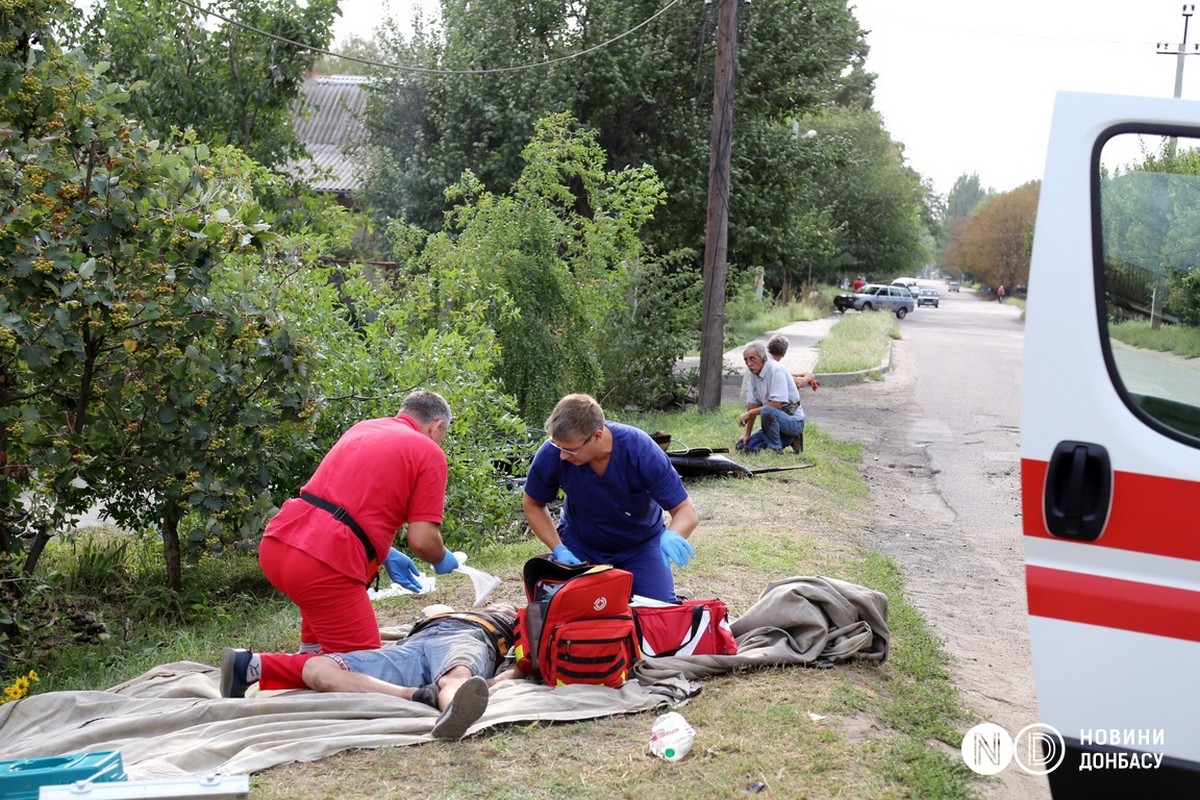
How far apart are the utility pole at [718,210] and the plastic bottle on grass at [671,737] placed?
11.3 m

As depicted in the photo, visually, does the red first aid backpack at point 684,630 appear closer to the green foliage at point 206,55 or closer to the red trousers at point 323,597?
the red trousers at point 323,597

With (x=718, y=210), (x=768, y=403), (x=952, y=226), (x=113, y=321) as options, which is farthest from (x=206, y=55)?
(x=952, y=226)

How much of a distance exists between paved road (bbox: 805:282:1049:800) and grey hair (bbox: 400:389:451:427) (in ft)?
8.95

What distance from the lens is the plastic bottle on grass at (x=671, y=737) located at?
4246 millimetres

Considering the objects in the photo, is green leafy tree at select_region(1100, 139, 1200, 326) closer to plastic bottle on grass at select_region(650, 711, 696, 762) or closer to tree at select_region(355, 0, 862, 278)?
plastic bottle on grass at select_region(650, 711, 696, 762)

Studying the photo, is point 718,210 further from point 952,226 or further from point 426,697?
point 952,226

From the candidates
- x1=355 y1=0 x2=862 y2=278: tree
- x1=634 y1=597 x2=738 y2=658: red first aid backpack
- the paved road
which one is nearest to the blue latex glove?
x1=634 y1=597 x2=738 y2=658: red first aid backpack

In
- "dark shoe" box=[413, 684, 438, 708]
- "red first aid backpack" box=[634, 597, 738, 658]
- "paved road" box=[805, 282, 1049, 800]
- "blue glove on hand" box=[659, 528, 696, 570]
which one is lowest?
"paved road" box=[805, 282, 1049, 800]

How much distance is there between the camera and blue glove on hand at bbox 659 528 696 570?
5.65 meters

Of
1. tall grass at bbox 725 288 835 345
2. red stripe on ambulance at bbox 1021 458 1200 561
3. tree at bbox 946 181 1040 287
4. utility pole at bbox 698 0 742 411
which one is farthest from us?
tree at bbox 946 181 1040 287

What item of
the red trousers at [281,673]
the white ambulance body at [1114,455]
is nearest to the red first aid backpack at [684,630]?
the red trousers at [281,673]

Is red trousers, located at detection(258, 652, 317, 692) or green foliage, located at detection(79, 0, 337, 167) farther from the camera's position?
green foliage, located at detection(79, 0, 337, 167)

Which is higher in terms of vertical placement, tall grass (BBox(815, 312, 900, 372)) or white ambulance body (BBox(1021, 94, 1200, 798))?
white ambulance body (BBox(1021, 94, 1200, 798))

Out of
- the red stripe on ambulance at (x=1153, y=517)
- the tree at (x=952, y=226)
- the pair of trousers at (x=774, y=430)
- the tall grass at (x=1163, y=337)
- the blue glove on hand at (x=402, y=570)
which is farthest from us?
the tree at (x=952, y=226)
